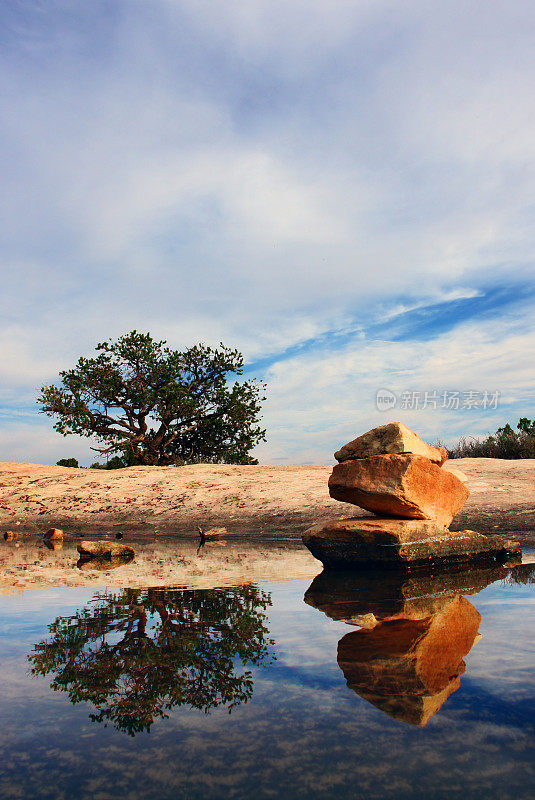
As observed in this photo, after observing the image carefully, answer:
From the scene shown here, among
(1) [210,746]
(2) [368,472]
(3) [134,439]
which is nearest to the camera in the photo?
(1) [210,746]

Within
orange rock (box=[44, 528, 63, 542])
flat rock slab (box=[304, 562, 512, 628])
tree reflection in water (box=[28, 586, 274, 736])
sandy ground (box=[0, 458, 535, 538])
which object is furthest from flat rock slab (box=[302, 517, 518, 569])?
orange rock (box=[44, 528, 63, 542])

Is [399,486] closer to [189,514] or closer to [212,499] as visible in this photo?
[189,514]

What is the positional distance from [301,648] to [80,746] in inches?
63.8

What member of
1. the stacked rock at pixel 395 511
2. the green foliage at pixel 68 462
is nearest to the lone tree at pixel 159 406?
the green foliage at pixel 68 462

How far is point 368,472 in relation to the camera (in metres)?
8.13

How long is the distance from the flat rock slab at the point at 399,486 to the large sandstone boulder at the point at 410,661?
3460 millimetres

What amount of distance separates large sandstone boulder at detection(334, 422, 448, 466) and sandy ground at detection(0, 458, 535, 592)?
1.75 m

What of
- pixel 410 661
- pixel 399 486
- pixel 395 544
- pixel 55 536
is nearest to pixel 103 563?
pixel 395 544

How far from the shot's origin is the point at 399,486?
7.77 metres

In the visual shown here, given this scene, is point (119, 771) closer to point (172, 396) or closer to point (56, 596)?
point (56, 596)

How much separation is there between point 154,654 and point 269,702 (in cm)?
100

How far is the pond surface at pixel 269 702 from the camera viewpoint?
6.40 ft

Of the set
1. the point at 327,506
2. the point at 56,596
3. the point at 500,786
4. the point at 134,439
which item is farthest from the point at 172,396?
the point at 500,786

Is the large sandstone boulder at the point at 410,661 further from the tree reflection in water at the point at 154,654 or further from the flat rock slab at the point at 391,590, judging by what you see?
the tree reflection in water at the point at 154,654
